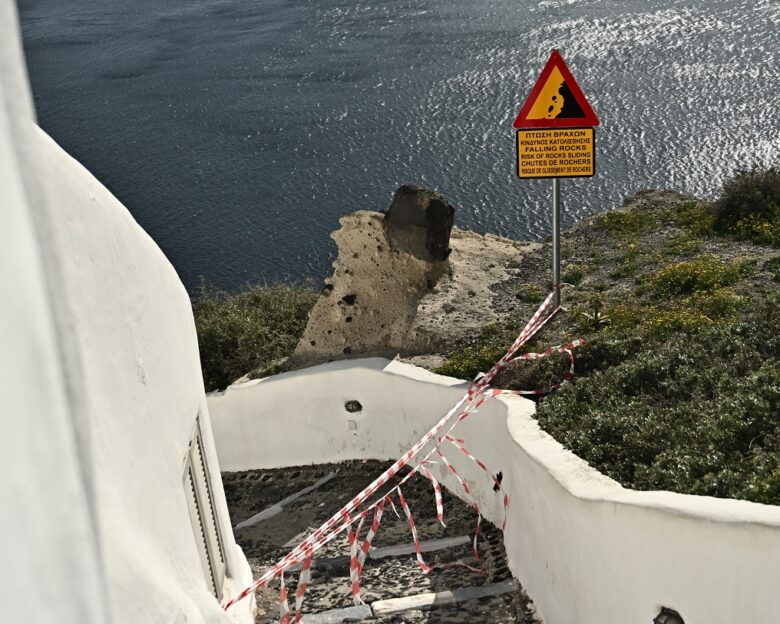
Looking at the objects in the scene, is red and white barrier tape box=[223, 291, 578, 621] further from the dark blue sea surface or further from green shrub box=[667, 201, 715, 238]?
the dark blue sea surface

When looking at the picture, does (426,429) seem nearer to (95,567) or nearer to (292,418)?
(292,418)

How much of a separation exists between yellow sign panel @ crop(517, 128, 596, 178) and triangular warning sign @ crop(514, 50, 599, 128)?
111 millimetres

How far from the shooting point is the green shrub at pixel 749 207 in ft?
41.0

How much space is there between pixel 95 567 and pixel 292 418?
9496mm

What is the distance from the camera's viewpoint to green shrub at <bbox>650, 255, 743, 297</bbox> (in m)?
10.7

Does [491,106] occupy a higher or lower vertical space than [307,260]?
higher

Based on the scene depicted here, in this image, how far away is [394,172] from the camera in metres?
24.5

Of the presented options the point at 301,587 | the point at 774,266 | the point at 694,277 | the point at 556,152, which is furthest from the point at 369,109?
the point at 301,587

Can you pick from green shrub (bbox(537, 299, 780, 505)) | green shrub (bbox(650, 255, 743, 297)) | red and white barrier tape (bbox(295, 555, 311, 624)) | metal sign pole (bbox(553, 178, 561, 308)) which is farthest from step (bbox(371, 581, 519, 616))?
green shrub (bbox(650, 255, 743, 297))

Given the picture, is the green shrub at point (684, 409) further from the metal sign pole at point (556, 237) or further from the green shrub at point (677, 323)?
the metal sign pole at point (556, 237)

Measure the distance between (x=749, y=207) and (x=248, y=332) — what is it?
6418 millimetres

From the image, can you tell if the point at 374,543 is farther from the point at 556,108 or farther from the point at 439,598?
the point at 556,108

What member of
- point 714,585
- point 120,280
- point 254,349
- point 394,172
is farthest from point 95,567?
point 394,172

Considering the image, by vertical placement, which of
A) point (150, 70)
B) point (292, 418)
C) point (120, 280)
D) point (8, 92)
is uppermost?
point (150, 70)
